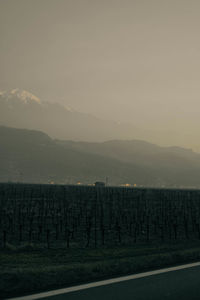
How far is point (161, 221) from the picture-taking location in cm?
1934

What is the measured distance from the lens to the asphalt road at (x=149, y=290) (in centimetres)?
495

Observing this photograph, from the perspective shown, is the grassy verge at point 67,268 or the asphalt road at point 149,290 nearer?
the asphalt road at point 149,290

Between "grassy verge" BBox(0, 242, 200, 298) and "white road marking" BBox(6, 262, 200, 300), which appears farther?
"grassy verge" BBox(0, 242, 200, 298)

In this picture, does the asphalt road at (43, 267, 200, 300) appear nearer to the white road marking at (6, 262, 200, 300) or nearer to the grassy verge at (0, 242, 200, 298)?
the white road marking at (6, 262, 200, 300)

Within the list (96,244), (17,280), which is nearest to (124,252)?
(96,244)

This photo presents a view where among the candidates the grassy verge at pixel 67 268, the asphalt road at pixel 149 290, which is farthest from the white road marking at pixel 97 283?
the grassy verge at pixel 67 268

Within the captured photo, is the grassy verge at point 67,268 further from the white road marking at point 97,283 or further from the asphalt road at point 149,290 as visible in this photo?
the asphalt road at point 149,290

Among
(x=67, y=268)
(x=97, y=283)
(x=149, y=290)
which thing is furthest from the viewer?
(x=67, y=268)

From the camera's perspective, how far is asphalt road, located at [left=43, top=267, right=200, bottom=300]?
4.95m

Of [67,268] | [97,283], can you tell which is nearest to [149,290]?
[97,283]

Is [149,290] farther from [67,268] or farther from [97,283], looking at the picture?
[67,268]

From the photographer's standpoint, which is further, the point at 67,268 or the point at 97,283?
A: the point at 67,268

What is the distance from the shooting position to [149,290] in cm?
535

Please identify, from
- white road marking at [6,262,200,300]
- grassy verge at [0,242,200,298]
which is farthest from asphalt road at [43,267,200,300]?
grassy verge at [0,242,200,298]
